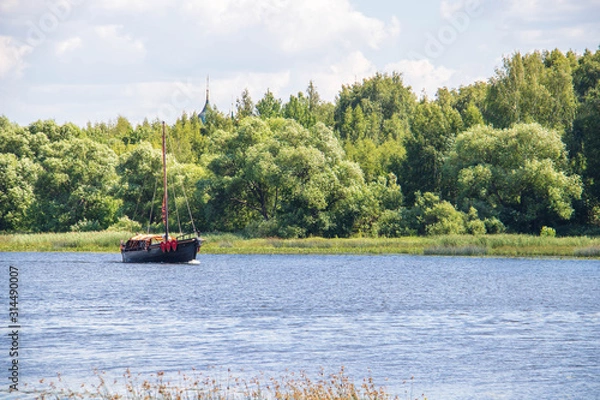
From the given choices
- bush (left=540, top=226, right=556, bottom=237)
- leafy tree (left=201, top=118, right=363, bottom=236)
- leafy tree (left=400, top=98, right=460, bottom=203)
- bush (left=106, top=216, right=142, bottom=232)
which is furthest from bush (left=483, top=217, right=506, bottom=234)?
bush (left=106, top=216, right=142, bottom=232)

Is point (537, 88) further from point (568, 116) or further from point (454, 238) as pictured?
point (454, 238)

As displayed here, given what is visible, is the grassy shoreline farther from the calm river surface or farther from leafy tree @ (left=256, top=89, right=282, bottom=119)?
leafy tree @ (left=256, top=89, right=282, bottom=119)

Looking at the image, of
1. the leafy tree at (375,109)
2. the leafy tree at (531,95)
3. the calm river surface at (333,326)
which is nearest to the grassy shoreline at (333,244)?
the calm river surface at (333,326)

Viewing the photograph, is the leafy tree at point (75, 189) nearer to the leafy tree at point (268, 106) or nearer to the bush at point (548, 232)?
the leafy tree at point (268, 106)

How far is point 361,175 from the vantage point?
304 feet

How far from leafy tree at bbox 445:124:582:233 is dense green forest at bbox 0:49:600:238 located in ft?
0.40

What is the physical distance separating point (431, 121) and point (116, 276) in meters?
48.8

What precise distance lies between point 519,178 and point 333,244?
58.7 ft

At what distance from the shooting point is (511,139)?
84.4 metres

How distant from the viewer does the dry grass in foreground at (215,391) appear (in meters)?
18.1

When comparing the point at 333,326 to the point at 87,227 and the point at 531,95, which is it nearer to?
the point at 531,95

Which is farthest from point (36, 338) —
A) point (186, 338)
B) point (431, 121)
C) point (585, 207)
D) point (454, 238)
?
point (431, 121)

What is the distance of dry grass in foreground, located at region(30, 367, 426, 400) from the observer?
18.1m

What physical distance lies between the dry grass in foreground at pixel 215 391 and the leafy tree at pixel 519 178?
62077 millimetres
